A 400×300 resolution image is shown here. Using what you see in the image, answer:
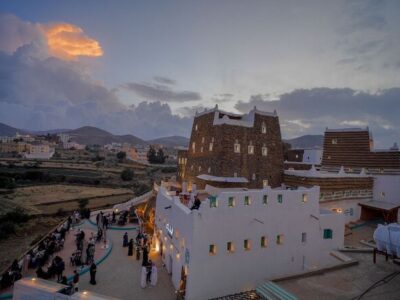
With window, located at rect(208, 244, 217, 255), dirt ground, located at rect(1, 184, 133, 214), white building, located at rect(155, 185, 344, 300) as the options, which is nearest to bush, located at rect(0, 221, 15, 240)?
dirt ground, located at rect(1, 184, 133, 214)

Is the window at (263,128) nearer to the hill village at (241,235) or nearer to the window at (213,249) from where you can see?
the hill village at (241,235)

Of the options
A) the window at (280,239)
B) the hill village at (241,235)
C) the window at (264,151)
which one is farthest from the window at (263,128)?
the window at (280,239)

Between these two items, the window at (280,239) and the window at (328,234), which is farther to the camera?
the window at (328,234)

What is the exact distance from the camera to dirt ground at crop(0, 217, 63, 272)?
19.7 metres

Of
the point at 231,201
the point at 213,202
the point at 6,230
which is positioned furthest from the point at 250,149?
the point at 6,230

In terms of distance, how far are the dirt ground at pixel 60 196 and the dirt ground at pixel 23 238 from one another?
16.5ft

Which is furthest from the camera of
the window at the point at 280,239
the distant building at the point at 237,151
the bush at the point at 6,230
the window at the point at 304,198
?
the bush at the point at 6,230

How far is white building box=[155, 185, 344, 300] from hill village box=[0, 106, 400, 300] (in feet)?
0.18

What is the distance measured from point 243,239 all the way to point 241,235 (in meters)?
0.25

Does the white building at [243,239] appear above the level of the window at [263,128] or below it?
below

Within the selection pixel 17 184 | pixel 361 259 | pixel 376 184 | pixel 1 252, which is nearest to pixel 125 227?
pixel 1 252

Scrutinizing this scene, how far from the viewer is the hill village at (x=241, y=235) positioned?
34.6 feet

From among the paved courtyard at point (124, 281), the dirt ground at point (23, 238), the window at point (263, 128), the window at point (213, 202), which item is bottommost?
the dirt ground at point (23, 238)

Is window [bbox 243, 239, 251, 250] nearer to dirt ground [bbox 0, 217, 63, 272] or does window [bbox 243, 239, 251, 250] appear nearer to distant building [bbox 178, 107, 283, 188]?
distant building [bbox 178, 107, 283, 188]
